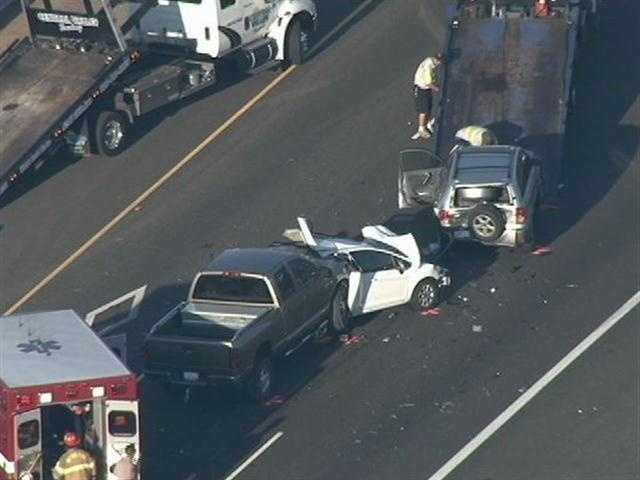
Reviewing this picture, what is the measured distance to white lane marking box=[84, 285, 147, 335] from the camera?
1287 inches

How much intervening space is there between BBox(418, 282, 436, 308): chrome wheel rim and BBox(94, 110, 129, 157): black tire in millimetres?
8753

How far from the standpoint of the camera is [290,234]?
108 ft

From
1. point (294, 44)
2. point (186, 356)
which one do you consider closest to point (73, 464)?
point (186, 356)

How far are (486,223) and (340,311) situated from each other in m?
3.28

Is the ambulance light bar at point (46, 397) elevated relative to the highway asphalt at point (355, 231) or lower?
elevated

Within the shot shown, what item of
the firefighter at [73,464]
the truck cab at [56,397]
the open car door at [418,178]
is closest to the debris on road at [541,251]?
the open car door at [418,178]

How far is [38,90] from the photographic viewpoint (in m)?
37.8

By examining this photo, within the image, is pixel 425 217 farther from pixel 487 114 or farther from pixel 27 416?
pixel 27 416

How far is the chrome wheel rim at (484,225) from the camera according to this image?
3334 centimetres

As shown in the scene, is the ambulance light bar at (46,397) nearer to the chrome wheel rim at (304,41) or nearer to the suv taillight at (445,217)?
the suv taillight at (445,217)

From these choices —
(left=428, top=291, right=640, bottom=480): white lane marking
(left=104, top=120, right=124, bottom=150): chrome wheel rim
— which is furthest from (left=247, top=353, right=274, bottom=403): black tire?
(left=104, top=120, right=124, bottom=150): chrome wheel rim

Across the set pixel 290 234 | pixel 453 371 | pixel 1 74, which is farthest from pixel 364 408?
pixel 1 74

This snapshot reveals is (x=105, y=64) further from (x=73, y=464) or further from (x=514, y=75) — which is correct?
(x=73, y=464)

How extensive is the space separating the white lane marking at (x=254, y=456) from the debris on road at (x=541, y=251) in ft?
25.0
